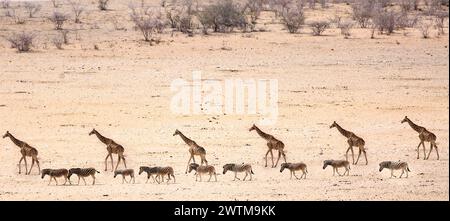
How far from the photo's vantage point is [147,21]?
113ft

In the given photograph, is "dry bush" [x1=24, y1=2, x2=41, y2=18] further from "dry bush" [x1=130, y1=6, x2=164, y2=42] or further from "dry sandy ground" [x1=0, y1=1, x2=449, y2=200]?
"dry bush" [x1=130, y1=6, x2=164, y2=42]

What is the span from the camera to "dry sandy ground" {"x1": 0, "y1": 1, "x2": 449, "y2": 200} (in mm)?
13375

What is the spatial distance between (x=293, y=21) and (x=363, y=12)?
511 centimetres

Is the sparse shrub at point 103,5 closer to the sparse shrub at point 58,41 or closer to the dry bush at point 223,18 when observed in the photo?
the dry bush at point 223,18

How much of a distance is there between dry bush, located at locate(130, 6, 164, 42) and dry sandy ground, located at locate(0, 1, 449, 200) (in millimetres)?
542

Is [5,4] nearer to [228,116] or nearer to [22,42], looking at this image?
[22,42]

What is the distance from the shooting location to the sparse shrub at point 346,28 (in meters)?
33.4

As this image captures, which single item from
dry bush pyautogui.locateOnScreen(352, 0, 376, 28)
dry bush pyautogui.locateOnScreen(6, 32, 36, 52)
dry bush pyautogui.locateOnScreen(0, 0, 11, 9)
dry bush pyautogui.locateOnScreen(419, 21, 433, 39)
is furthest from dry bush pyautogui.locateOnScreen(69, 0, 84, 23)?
dry bush pyautogui.locateOnScreen(419, 21, 433, 39)

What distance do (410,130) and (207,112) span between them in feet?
14.2

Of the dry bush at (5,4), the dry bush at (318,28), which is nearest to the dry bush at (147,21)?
the dry bush at (5,4)

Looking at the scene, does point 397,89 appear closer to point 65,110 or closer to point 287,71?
point 287,71

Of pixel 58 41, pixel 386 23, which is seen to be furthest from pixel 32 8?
pixel 386 23
